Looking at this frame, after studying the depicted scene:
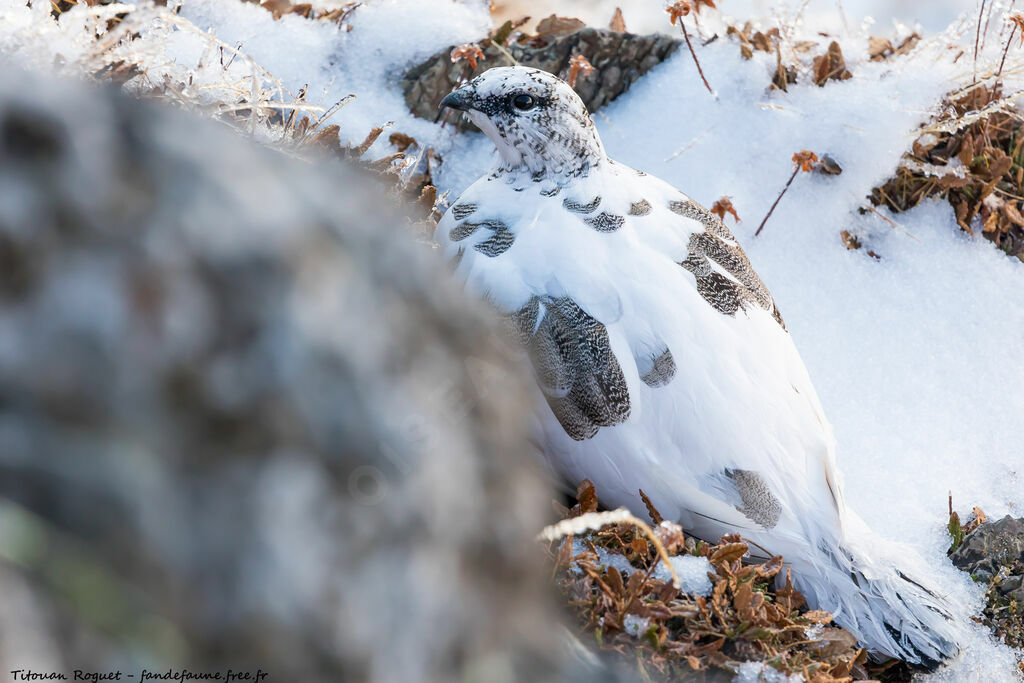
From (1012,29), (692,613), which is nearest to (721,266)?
(692,613)

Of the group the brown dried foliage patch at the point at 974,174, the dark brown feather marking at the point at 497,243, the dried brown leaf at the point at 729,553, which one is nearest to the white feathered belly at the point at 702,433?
the dried brown leaf at the point at 729,553

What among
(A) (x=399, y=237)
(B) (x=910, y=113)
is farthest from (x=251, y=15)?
(A) (x=399, y=237)

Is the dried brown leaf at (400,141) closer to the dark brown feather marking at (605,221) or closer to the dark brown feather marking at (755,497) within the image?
the dark brown feather marking at (605,221)

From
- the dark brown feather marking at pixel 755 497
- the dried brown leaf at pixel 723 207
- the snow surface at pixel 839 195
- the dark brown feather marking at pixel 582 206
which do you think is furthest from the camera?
the dried brown leaf at pixel 723 207

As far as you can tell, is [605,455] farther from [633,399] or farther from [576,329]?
[576,329]

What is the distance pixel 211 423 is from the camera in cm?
63

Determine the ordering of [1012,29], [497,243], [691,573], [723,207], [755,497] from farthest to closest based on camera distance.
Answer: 1. [1012,29]
2. [723,207]
3. [497,243]
4. [755,497]
5. [691,573]

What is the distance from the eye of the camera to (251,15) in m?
3.33

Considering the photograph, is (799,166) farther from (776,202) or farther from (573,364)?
(573,364)

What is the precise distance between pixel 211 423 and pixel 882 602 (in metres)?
1.89

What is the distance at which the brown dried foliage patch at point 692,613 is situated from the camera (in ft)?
5.36

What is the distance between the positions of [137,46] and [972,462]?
2.75 meters

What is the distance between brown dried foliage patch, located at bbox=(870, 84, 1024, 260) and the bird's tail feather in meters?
1.71

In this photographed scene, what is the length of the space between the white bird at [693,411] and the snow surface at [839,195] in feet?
1.83
